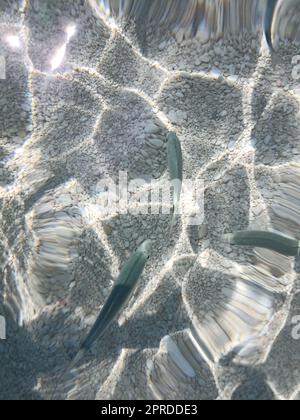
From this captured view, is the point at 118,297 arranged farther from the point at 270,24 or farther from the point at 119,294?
the point at 270,24

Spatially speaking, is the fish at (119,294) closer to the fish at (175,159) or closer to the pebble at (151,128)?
the fish at (175,159)

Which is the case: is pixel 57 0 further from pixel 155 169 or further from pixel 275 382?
pixel 275 382

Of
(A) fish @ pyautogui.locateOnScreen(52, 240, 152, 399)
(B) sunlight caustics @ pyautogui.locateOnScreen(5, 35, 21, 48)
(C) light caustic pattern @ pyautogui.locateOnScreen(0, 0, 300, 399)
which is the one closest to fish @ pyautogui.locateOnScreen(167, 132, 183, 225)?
(C) light caustic pattern @ pyautogui.locateOnScreen(0, 0, 300, 399)

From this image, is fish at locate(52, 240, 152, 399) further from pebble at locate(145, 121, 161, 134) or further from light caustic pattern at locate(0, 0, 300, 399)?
pebble at locate(145, 121, 161, 134)

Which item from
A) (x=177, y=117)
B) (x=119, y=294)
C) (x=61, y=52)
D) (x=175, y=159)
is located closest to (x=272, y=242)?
(x=175, y=159)

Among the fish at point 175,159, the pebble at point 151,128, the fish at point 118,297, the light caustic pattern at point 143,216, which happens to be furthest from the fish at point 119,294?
the pebble at point 151,128
